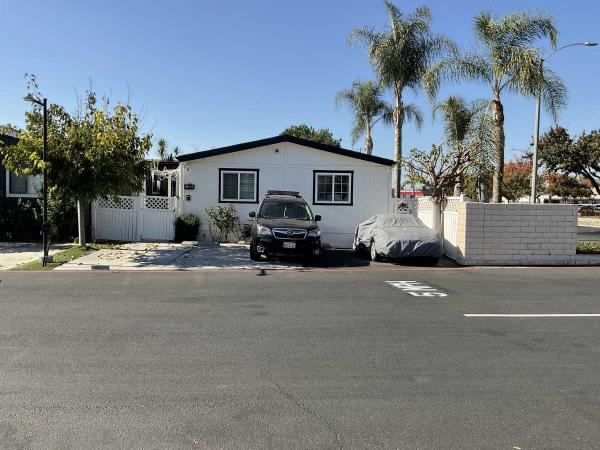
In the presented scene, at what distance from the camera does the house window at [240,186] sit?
18188mm

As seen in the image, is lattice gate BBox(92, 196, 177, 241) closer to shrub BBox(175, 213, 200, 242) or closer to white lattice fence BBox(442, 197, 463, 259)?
shrub BBox(175, 213, 200, 242)

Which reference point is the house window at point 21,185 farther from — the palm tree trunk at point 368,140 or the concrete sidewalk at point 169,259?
the palm tree trunk at point 368,140

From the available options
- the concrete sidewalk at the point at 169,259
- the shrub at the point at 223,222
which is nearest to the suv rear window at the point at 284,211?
the concrete sidewalk at the point at 169,259

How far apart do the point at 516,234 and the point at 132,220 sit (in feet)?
40.4

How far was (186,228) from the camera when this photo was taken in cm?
1758

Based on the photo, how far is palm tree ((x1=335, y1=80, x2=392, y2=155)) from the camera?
1310 inches

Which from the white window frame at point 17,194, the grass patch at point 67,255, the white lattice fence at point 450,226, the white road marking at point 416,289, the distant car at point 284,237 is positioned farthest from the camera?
the white window frame at point 17,194

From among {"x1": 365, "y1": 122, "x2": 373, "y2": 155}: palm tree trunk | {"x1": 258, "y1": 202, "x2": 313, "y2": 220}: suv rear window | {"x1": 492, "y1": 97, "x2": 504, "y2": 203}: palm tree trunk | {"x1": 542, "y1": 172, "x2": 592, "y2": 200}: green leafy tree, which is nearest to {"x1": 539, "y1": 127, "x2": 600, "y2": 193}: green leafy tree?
{"x1": 542, "y1": 172, "x2": 592, "y2": 200}: green leafy tree

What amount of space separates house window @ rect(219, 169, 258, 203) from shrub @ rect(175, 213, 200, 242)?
55.1 inches

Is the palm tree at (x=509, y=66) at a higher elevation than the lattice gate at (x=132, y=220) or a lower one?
higher

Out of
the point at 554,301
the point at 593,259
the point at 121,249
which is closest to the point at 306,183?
the point at 121,249

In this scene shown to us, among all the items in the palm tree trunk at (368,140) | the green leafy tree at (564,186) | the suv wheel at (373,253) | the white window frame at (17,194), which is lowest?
the suv wheel at (373,253)

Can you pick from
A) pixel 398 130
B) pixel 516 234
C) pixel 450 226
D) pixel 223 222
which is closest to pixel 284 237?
pixel 223 222

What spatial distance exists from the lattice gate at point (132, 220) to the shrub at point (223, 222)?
1344 mm
